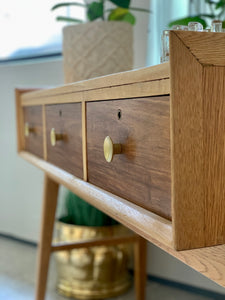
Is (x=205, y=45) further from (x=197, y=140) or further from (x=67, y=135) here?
(x=67, y=135)

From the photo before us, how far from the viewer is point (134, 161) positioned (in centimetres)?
59

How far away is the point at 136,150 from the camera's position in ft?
1.90

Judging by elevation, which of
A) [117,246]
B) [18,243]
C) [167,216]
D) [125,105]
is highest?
[125,105]

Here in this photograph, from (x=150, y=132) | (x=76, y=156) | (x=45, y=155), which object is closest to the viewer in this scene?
(x=150, y=132)

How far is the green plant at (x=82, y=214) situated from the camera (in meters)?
1.47

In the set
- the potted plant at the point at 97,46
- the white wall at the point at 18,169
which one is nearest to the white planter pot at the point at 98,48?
the potted plant at the point at 97,46

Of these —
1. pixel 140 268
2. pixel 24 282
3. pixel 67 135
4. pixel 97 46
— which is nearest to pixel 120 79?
pixel 67 135

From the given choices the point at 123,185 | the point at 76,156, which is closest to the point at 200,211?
the point at 123,185

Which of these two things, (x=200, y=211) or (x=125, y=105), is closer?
(x=200, y=211)

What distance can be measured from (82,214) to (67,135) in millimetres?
645

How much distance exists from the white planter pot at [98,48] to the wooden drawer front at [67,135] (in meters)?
0.15

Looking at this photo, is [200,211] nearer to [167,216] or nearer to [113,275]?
[167,216]

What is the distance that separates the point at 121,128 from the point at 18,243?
4.91ft

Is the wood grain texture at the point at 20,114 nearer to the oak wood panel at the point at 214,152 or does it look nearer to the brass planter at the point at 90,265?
the brass planter at the point at 90,265
